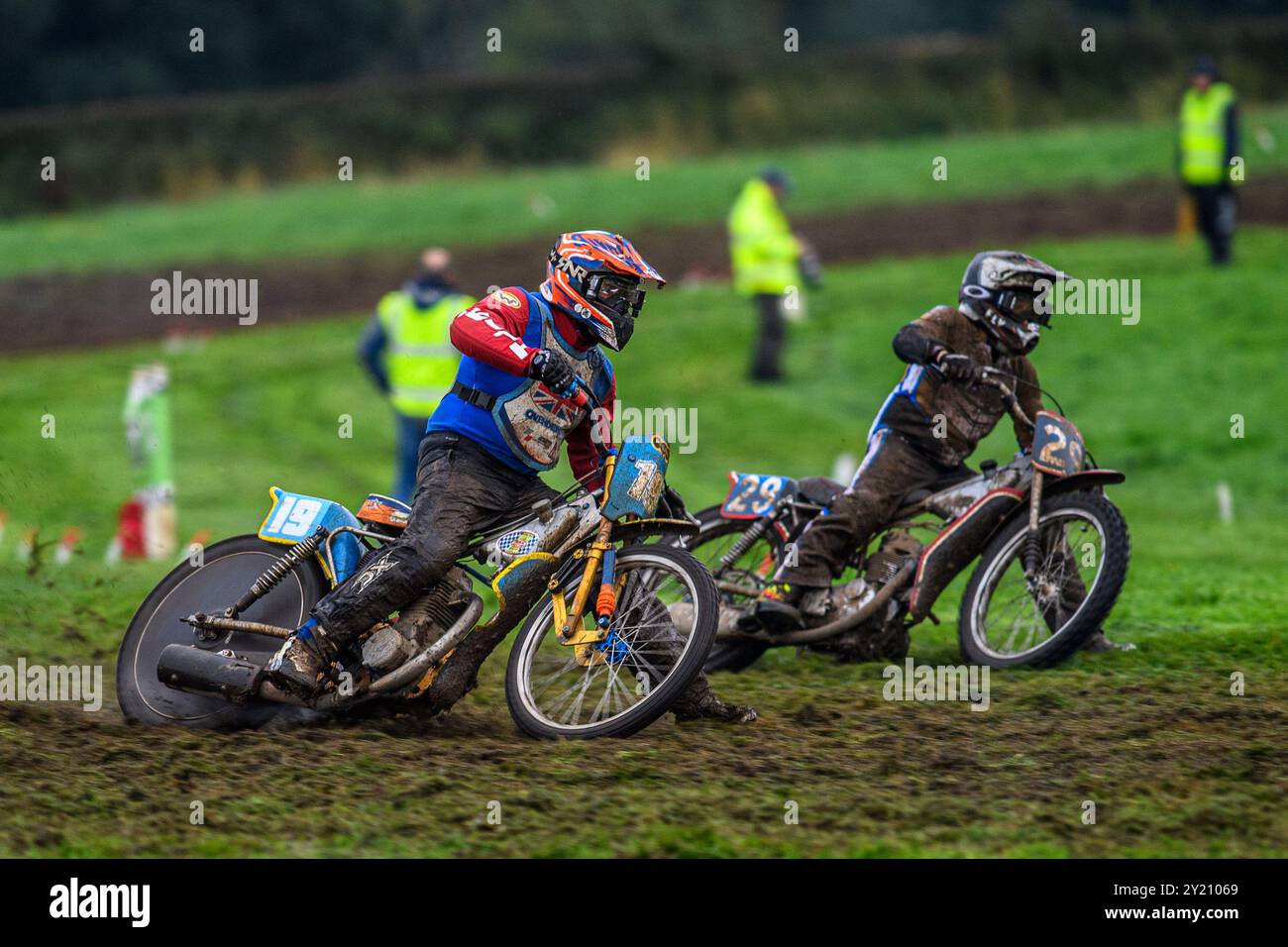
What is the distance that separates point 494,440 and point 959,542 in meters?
2.56

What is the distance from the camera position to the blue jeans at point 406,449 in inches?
585

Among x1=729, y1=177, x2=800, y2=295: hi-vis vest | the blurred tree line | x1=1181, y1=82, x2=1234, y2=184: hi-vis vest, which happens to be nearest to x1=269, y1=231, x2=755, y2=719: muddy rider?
x1=729, y1=177, x2=800, y2=295: hi-vis vest

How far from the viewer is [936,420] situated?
31.5 ft

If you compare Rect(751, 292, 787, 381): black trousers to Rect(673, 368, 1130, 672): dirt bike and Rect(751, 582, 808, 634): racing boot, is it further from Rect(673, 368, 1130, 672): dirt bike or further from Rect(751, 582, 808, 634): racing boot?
Rect(751, 582, 808, 634): racing boot

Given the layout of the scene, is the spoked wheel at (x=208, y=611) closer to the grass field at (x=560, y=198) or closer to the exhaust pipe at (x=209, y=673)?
the exhaust pipe at (x=209, y=673)

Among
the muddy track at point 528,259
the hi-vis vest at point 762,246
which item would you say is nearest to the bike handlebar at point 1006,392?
the hi-vis vest at point 762,246

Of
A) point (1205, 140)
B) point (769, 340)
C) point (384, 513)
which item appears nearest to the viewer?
point (384, 513)

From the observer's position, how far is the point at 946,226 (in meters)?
28.0

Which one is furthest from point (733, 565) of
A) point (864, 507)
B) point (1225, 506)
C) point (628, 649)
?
point (1225, 506)

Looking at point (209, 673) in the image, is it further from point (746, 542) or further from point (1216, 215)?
point (1216, 215)

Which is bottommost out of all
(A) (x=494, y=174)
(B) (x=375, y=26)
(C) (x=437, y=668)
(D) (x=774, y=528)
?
(C) (x=437, y=668)
